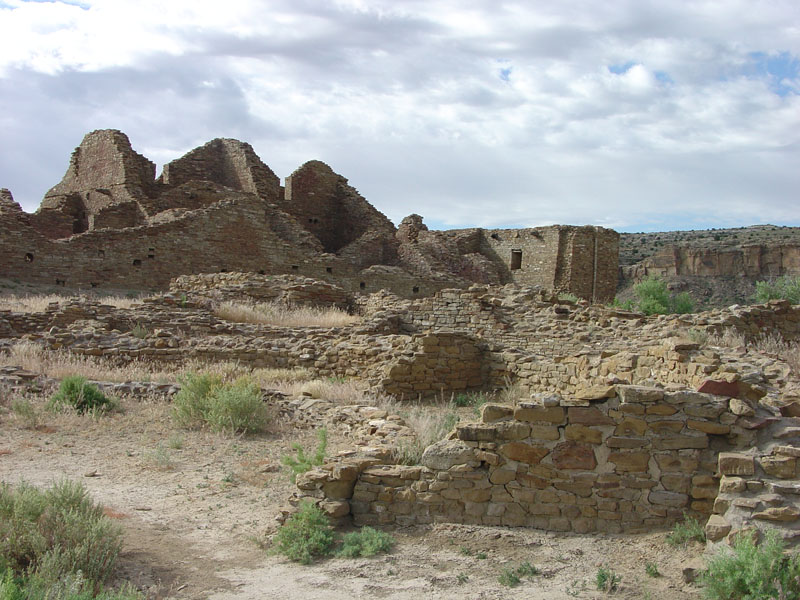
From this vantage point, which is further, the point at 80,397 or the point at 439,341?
the point at 439,341

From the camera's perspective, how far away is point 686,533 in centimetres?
504

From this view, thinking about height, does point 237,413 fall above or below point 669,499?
below

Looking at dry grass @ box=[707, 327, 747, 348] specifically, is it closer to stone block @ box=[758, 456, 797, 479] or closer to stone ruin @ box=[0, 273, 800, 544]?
stone ruin @ box=[0, 273, 800, 544]

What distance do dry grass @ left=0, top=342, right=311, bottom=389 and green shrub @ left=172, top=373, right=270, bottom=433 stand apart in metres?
1.50

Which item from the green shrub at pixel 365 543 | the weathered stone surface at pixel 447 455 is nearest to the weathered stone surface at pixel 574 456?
the weathered stone surface at pixel 447 455

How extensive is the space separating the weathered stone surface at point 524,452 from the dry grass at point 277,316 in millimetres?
9853

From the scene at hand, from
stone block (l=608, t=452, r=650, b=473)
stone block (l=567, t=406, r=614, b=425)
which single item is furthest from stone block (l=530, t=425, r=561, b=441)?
Result: stone block (l=608, t=452, r=650, b=473)

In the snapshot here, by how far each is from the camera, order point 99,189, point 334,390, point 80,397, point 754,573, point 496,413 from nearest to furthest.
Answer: point 754,573
point 496,413
point 80,397
point 334,390
point 99,189

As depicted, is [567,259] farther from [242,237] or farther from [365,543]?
[365,543]

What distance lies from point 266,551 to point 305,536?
296 millimetres

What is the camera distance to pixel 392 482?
5.64 meters

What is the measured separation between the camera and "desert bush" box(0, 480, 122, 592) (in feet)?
14.4

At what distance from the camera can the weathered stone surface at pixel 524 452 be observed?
215 inches

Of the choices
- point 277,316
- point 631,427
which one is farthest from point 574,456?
point 277,316
